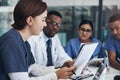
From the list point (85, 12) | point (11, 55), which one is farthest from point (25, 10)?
point (85, 12)

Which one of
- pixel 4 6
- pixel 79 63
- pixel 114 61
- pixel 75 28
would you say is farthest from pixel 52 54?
pixel 75 28

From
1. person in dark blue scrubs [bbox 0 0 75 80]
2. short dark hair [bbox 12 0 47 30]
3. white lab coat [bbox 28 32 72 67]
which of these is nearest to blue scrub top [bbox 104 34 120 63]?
white lab coat [bbox 28 32 72 67]

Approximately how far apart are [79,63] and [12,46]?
582 millimetres

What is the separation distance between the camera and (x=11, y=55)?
141cm

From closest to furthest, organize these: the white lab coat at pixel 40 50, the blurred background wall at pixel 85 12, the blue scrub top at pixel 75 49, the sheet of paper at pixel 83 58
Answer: the sheet of paper at pixel 83 58 < the white lab coat at pixel 40 50 < the blue scrub top at pixel 75 49 < the blurred background wall at pixel 85 12

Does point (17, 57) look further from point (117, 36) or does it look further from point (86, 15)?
point (86, 15)

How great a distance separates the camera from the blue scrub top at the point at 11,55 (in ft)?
4.65

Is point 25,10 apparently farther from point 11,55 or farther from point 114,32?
point 114,32

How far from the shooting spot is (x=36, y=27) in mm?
1558

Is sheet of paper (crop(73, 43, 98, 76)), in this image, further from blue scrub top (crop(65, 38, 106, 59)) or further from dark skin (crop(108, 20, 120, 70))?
blue scrub top (crop(65, 38, 106, 59))

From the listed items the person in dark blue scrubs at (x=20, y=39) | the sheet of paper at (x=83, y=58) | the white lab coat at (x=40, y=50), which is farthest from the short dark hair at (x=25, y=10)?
the white lab coat at (x=40, y=50)

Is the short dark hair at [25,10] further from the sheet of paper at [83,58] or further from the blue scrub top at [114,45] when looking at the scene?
the blue scrub top at [114,45]

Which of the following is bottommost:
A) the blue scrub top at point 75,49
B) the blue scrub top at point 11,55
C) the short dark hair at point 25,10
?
the blue scrub top at point 75,49

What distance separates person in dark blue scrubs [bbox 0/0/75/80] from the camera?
1420 mm
